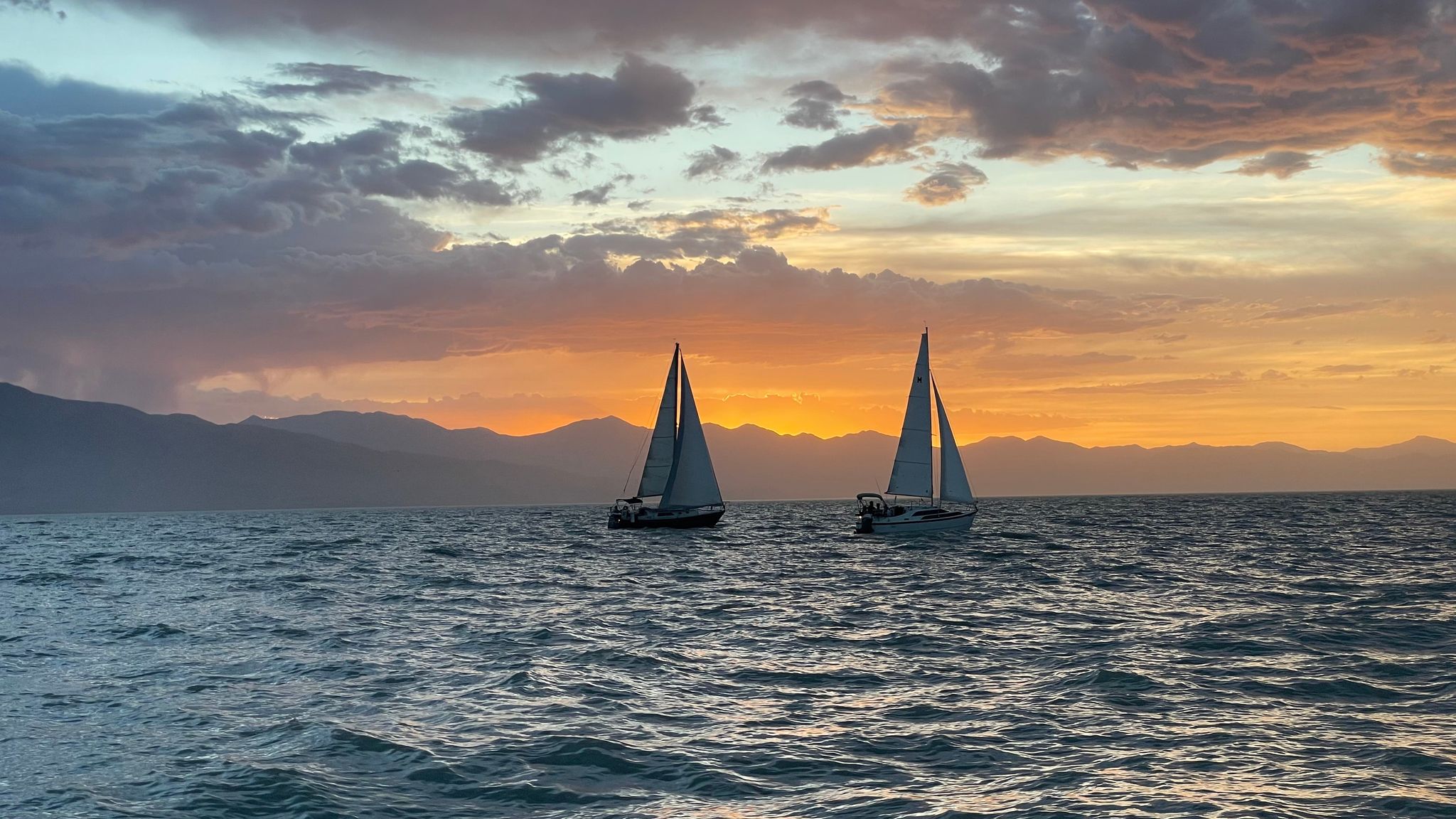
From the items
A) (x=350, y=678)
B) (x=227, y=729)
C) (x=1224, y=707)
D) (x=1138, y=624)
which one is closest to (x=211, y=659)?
(x=350, y=678)

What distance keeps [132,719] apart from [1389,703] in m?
24.9

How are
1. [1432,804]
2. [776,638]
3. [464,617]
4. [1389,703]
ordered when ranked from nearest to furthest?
[1432,804] → [1389,703] → [776,638] → [464,617]

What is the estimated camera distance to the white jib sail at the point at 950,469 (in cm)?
8119

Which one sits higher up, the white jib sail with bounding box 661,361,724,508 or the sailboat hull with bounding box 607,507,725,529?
the white jib sail with bounding box 661,361,724,508

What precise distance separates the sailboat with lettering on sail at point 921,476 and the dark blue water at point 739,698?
2712 centimetres

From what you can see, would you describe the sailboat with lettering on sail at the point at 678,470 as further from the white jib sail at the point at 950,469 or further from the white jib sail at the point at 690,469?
the white jib sail at the point at 950,469

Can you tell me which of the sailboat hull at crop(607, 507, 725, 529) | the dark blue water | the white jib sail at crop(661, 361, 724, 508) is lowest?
the dark blue water

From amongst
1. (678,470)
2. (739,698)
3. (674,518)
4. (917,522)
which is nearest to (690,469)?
(678,470)

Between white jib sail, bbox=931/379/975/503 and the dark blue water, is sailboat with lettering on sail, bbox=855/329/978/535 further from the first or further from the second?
the dark blue water

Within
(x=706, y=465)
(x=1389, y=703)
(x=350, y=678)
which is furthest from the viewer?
(x=706, y=465)

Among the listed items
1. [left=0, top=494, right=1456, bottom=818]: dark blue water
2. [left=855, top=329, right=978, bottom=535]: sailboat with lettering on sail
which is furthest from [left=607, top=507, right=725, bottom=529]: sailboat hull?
[left=0, top=494, right=1456, bottom=818]: dark blue water

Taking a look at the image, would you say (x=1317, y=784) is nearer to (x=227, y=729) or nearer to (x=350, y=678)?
(x=227, y=729)

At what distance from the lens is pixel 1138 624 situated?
112ft

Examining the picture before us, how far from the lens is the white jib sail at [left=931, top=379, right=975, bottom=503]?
8119 centimetres
